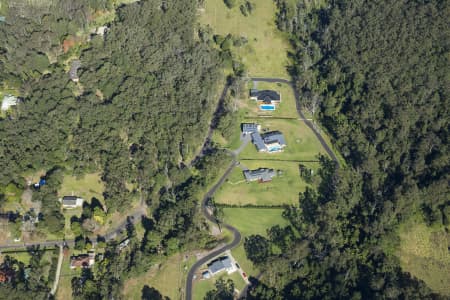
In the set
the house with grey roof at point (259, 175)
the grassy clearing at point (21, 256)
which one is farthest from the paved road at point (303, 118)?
the grassy clearing at point (21, 256)

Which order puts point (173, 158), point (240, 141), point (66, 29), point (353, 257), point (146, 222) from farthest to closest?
1. point (66, 29)
2. point (240, 141)
3. point (173, 158)
4. point (146, 222)
5. point (353, 257)

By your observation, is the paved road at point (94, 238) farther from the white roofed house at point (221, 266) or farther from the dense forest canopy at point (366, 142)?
the dense forest canopy at point (366, 142)

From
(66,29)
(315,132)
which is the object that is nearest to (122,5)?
(66,29)

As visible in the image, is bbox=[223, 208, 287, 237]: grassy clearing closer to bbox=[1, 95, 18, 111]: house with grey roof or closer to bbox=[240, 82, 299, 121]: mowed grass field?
bbox=[240, 82, 299, 121]: mowed grass field

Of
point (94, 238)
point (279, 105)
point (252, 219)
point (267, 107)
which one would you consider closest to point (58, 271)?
point (94, 238)

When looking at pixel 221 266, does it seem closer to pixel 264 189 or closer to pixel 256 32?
pixel 264 189

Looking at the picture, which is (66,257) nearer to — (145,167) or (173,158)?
(145,167)
